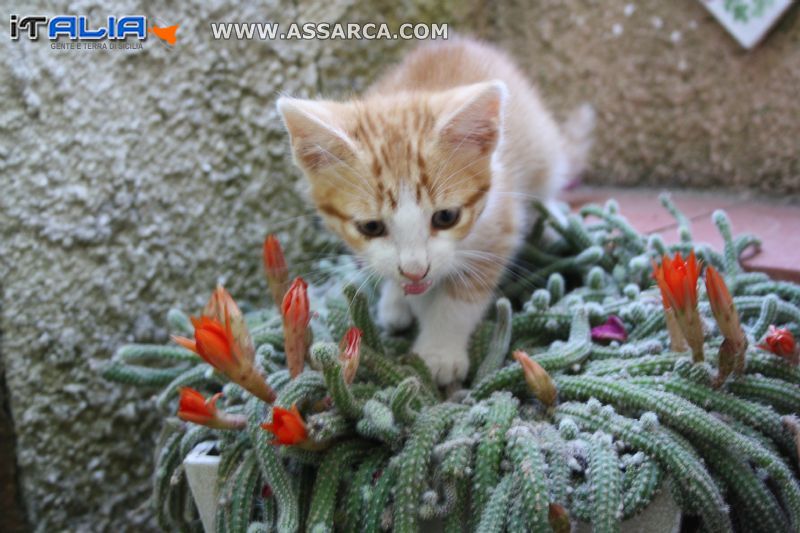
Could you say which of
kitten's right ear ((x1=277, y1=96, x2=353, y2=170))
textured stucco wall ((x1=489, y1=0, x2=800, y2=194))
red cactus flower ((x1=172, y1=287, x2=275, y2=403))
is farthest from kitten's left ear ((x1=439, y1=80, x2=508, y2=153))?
textured stucco wall ((x1=489, y1=0, x2=800, y2=194))

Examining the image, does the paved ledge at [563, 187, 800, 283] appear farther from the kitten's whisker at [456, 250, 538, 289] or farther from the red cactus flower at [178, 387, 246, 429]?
the red cactus flower at [178, 387, 246, 429]

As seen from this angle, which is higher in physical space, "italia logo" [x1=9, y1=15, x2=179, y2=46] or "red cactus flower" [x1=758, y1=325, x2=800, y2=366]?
"italia logo" [x1=9, y1=15, x2=179, y2=46]

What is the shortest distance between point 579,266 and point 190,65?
2.44ft

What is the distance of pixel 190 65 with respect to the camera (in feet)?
4.09

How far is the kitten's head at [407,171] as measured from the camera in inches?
35.4

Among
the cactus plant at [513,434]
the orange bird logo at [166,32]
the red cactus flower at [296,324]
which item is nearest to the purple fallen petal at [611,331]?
the cactus plant at [513,434]

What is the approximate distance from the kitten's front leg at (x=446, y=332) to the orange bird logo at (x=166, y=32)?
0.63 meters

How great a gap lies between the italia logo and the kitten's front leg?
651 mm

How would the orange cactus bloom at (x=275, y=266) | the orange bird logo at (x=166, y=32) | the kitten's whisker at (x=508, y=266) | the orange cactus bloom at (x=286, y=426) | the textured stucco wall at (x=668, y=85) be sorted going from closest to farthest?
the orange cactus bloom at (x=286, y=426) → the orange cactus bloom at (x=275, y=266) → the kitten's whisker at (x=508, y=266) → the orange bird logo at (x=166, y=32) → the textured stucco wall at (x=668, y=85)

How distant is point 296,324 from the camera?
2.56 feet

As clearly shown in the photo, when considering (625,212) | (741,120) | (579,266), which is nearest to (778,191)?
(741,120)

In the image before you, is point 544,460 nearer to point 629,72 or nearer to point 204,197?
point 204,197

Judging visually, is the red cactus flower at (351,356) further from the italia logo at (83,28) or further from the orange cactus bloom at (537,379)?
the italia logo at (83,28)

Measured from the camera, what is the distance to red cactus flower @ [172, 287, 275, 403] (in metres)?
0.69
